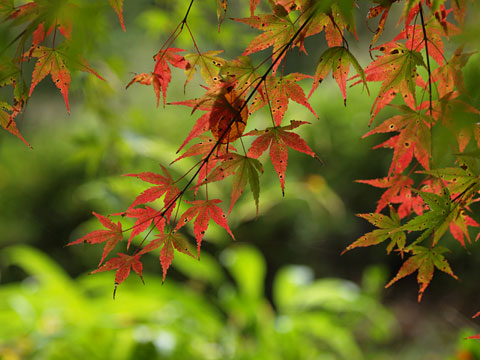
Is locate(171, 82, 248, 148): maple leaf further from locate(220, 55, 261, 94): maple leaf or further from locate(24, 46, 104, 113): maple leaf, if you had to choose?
locate(24, 46, 104, 113): maple leaf

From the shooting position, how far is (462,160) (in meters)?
0.36

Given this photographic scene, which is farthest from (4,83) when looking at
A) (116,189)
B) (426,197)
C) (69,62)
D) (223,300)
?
(223,300)

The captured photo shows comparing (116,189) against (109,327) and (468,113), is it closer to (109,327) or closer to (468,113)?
(109,327)

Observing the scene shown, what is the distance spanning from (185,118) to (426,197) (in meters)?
2.39

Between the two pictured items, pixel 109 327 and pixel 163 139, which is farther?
pixel 163 139

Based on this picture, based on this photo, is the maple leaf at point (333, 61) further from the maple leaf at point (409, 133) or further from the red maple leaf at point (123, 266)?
the red maple leaf at point (123, 266)

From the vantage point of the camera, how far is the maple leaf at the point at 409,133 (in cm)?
37

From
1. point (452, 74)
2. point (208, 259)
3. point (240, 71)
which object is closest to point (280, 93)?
point (240, 71)

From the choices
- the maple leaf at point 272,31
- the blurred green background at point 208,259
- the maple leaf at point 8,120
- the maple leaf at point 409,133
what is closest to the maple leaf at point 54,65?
the maple leaf at point 8,120

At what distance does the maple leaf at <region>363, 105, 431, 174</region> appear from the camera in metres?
0.37

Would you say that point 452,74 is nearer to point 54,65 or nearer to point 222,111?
point 222,111

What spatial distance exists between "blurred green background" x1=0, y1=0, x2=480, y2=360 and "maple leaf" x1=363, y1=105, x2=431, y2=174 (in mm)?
734

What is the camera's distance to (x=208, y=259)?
1692mm

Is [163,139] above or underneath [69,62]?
underneath
